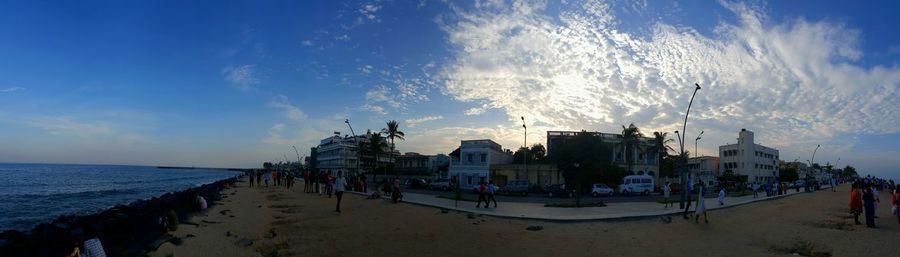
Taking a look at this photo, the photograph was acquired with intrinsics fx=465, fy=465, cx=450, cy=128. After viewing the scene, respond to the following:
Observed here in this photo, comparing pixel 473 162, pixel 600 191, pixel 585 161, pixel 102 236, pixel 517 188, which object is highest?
pixel 585 161

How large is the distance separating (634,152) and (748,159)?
149 feet

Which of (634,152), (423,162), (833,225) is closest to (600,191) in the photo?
(634,152)

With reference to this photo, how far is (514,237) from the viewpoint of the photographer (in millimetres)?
12945

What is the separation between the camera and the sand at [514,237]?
11031 mm

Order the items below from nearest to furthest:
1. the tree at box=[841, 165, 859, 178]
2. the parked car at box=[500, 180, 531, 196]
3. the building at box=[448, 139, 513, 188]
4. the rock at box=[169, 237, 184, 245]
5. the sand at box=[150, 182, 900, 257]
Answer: the sand at box=[150, 182, 900, 257] → the rock at box=[169, 237, 184, 245] → the parked car at box=[500, 180, 531, 196] → the building at box=[448, 139, 513, 188] → the tree at box=[841, 165, 859, 178]

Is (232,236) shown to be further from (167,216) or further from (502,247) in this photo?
(502,247)

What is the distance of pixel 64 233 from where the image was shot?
12.9 meters

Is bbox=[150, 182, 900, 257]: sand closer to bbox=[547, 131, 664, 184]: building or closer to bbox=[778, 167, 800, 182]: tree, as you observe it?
bbox=[547, 131, 664, 184]: building

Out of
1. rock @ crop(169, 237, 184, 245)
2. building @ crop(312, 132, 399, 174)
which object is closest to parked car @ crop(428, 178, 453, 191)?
rock @ crop(169, 237, 184, 245)

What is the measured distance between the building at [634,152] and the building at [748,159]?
42.1 m

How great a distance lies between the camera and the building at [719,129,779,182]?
8925 cm

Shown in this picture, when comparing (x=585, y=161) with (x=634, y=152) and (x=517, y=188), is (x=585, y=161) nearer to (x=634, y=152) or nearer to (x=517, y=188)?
(x=517, y=188)

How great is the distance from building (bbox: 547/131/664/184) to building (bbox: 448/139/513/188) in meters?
7.39

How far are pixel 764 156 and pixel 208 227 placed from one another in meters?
107
